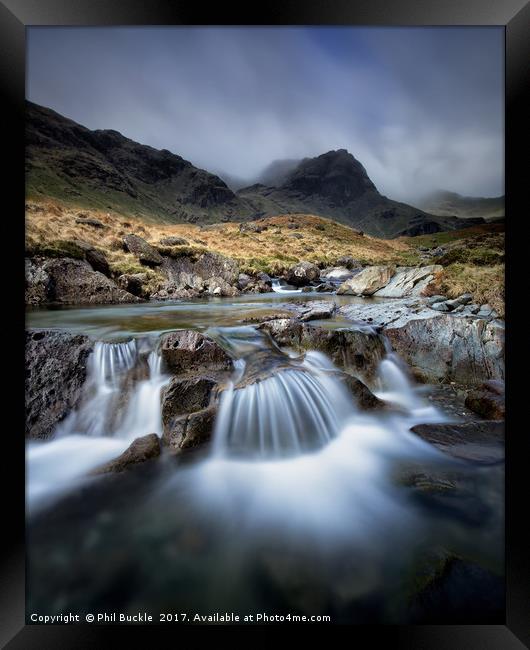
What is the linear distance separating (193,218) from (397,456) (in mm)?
3823

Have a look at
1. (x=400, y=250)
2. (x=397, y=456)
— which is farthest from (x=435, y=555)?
(x=400, y=250)

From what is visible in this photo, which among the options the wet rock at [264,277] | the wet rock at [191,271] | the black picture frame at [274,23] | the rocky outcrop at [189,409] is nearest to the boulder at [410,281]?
the black picture frame at [274,23]

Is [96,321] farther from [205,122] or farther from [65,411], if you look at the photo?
[205,122]

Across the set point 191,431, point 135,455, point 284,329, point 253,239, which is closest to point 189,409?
point 191,431

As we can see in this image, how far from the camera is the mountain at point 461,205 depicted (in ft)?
5.79

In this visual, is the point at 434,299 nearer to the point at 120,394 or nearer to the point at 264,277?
the point at 264,277

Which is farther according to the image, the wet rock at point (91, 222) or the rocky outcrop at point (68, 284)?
the wet rock at point (91, 222)

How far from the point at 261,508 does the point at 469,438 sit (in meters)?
1.68

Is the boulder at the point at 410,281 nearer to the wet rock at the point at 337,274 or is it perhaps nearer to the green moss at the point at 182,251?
the wet rock at the point at 337,274

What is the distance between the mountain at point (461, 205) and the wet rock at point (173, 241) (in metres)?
2.70

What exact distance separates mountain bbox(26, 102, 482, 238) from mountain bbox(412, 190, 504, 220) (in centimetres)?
7

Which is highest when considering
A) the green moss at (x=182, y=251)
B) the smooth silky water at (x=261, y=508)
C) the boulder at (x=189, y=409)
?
the green moss at (x=182, y=251)

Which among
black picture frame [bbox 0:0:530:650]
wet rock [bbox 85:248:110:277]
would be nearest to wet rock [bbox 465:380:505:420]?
black picture frame [bbox 0:0:530:650]

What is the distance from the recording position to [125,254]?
3.43 m
